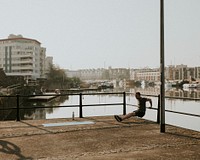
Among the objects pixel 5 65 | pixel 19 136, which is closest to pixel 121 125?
pixel 19 136

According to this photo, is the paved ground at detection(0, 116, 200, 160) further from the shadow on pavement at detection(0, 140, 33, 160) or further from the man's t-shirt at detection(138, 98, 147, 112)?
the man's t-shirt at detection(138, 98, 147, 112)

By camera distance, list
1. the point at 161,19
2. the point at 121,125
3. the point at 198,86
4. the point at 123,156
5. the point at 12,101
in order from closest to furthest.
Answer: the point at 123,156 → the point at 161,19 → the point at 121,125 → the point at 12,101 → the point at 198,86

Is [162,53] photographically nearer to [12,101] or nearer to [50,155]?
A: [50,155]

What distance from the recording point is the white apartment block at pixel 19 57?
129 m

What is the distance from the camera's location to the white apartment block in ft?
423

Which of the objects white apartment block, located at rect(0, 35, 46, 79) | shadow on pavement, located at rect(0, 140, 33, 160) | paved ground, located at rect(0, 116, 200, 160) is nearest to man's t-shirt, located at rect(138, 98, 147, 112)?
paved ground, located at rect(0, 116, 200, 160)

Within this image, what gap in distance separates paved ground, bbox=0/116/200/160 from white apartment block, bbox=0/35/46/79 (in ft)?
395

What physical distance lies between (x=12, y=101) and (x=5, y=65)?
91.2 metres

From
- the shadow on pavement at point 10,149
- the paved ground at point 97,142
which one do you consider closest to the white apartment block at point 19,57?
the paved ground at point 97,142

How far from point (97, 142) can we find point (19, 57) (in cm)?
12924

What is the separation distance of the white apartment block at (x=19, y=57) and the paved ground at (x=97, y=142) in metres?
120

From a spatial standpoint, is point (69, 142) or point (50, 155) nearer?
point (50, 155)

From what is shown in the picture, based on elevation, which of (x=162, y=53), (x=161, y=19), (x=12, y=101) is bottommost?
(x=12, y=101)

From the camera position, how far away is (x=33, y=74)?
422 feet
